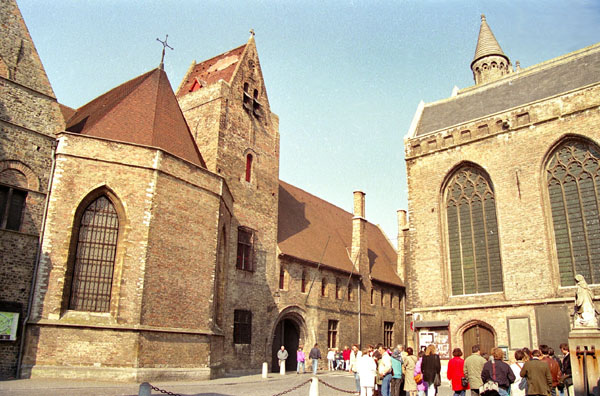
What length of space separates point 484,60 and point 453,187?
2385 cm

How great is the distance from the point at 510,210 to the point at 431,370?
40.8 feet

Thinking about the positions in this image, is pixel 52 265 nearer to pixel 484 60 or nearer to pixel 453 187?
pixel 453 187

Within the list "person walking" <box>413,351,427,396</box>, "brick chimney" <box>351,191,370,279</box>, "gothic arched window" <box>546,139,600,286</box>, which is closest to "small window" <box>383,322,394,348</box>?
"brick chimney" <box>351,191,370,279</box>

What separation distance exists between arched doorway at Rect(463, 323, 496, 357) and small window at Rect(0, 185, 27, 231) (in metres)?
18.1

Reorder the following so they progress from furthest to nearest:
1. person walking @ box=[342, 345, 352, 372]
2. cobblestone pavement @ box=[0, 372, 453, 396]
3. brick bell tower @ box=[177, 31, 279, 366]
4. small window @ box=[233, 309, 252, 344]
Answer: person walking @ box=[342, 345, 352, 372] < brick bell tower @ box=[177, 31, 279, 366] < small window @ box=[233, 309, 252, 344] < cobblestone pavement @ box=[0, 372, 453, 396]

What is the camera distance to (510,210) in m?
21.2

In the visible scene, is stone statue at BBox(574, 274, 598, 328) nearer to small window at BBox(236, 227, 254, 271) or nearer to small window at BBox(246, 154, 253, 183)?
small window at BBox(236, 227, 254, 271)

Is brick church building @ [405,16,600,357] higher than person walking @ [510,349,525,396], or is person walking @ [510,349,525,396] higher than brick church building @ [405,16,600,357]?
brick church building @ [405,16,600,357]

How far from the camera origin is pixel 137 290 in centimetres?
1634

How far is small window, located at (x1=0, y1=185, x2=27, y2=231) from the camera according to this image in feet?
51.4

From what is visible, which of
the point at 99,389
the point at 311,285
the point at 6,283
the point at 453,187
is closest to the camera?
the point at 99,389

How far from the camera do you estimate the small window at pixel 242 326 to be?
22422mm

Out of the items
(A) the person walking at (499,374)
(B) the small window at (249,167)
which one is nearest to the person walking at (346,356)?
(B) the small window at (249,167)

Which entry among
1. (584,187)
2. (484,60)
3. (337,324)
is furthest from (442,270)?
(484,60)
